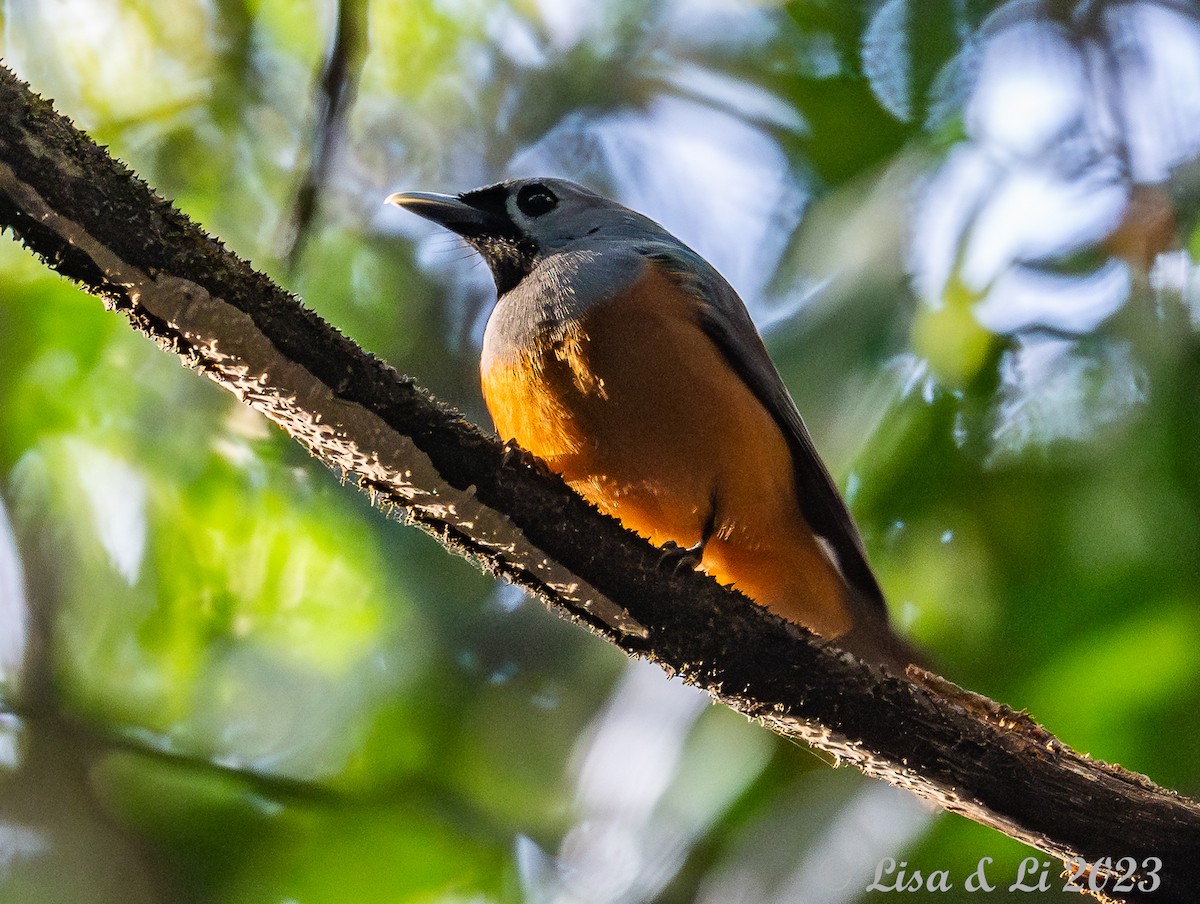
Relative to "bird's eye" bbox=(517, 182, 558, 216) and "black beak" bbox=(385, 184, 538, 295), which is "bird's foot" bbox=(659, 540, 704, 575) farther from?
"bird's eye" bbox=(517, 182, 558, 216)

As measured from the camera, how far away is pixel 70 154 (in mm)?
2352

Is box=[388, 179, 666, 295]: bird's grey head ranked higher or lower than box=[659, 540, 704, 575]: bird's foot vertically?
higher

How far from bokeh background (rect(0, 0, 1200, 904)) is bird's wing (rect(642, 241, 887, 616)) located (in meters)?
1.31

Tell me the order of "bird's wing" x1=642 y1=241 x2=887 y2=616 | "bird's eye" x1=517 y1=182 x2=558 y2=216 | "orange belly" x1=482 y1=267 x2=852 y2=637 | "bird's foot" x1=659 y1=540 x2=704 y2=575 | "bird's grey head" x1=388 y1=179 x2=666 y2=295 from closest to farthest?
"bird's foot" x1=659 y1=540 x2=704 y2=575
"orange belly" x1=482 y1=267 x2=852 y2=637
"bird's wing" x1=642 y1=241 x2=887 y2=616
"bird's grey head" x1=388 y1=179 x2=666 y2=295
"bird's eye" x1=517 y1=182 x2=558 y2=216

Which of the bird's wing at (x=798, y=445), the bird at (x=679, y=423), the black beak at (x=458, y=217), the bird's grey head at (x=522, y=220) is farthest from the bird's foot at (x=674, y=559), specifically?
the black beak at (x=458, y=217)

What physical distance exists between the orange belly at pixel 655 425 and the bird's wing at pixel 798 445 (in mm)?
71

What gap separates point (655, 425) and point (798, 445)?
0.82m

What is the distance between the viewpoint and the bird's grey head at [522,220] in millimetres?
4953

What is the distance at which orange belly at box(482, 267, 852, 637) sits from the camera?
12.4 feet

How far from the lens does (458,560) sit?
6.38 meters

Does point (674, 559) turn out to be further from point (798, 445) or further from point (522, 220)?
point (522, 220)

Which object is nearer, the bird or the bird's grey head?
the bird

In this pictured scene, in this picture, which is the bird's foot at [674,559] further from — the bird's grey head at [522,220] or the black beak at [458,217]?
the black beak at [458,217]

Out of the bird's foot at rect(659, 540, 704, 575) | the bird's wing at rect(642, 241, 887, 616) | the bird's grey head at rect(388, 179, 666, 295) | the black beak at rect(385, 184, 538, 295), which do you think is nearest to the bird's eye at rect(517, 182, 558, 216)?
the bird's grey head at rect(388, 179, 666, 295)
